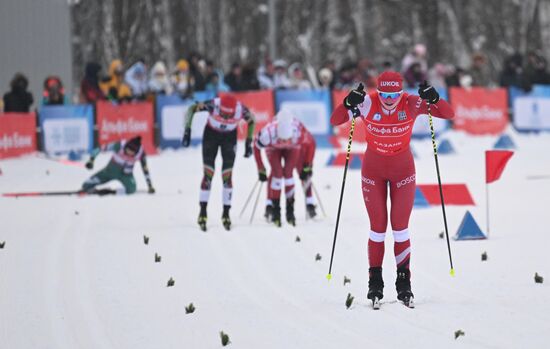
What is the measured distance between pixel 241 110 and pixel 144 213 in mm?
2712

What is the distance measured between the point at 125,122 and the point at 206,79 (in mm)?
2366

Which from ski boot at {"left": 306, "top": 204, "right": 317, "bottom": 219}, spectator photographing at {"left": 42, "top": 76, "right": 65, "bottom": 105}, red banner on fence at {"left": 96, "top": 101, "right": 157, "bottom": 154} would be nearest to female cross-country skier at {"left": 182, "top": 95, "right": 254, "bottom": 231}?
ski boot at {"left": 306, "top": 204, "right": 317, "bottom": 219}

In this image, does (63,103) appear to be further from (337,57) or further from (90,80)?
(337,57)

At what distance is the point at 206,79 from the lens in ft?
84.5

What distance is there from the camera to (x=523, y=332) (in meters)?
7.82

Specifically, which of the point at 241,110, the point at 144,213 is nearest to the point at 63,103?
the point at 144,213

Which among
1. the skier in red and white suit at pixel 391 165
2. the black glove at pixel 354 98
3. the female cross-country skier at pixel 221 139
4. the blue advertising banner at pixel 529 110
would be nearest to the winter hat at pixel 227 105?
the female cross-country skier at pixel 221 139

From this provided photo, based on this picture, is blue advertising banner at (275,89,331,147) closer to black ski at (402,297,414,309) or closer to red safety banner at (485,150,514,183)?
red safety banner at (485,150,514,183)

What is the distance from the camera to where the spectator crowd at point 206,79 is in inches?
963

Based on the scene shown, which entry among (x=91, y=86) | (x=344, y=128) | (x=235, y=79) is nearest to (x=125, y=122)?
(x=91, y=86)

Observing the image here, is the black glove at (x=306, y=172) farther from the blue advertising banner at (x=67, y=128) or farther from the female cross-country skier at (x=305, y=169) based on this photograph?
the blue advertising banner at (x=67, y=128)

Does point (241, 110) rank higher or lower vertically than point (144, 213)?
higher

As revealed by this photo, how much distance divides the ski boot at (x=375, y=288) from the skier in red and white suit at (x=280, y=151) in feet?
16.9

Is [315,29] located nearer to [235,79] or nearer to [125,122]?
[235,79]
